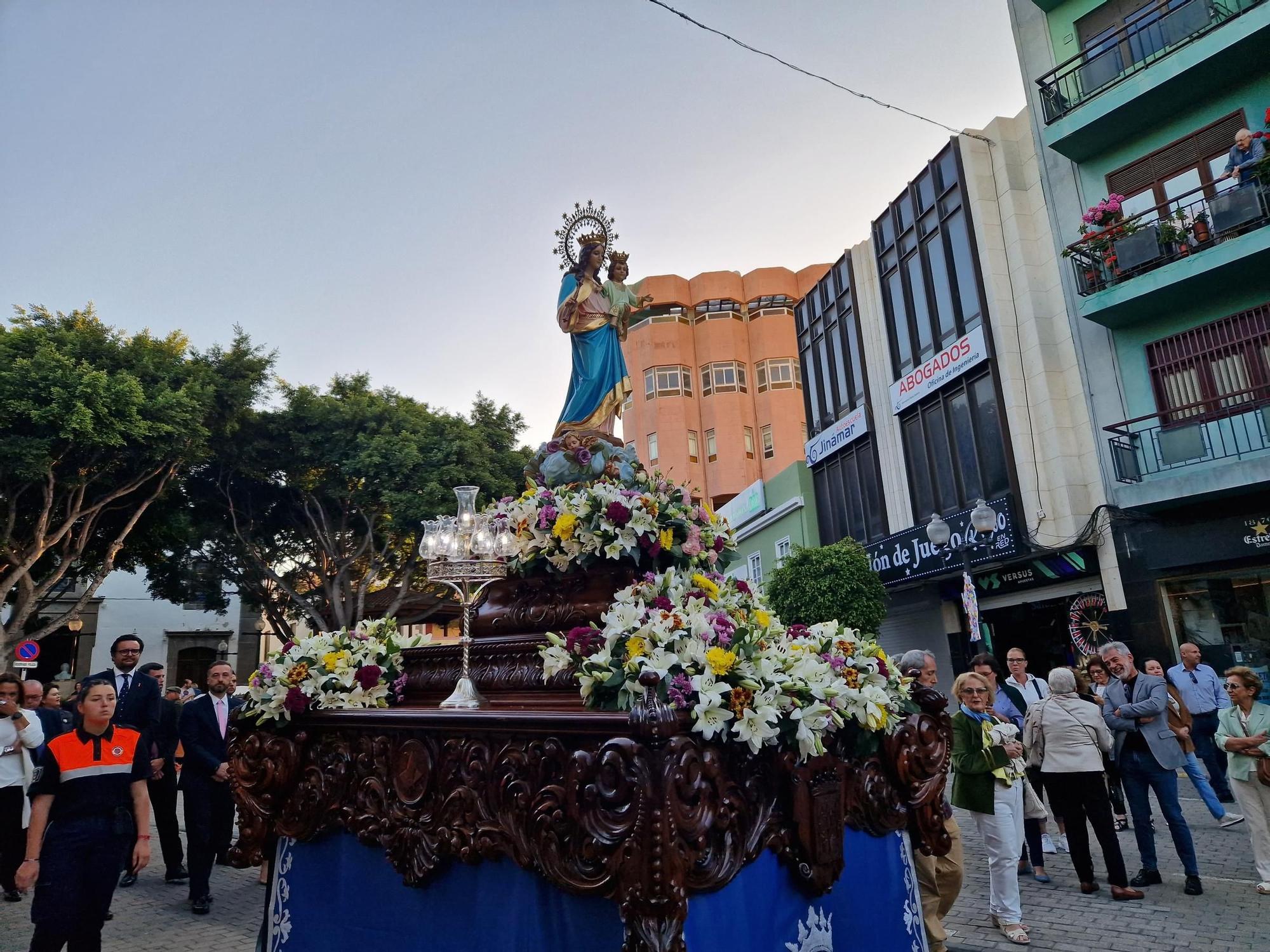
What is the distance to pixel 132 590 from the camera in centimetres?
3491

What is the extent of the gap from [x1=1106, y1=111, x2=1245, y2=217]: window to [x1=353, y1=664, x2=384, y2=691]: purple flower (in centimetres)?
1381

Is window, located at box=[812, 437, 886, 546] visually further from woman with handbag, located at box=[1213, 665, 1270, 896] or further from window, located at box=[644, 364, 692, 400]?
window, located at box=[644, 364, 692, 400]

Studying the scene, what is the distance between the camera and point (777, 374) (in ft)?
131

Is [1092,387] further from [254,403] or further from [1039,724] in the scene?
[254,403]

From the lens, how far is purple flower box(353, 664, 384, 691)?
4527mm

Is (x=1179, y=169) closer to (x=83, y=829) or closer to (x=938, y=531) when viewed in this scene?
(x=938, y=531)

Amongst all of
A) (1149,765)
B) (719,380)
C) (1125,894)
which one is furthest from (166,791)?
(719,380)

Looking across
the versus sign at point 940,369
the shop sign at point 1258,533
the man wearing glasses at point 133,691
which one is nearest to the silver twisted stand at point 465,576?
the man wearing glasses at point 133,691

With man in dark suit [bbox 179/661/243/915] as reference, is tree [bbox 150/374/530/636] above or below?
above

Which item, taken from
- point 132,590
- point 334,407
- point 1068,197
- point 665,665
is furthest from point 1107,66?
point 132,590

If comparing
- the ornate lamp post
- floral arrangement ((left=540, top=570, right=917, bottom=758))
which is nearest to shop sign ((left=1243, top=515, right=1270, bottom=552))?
floral arrangement ((left=540, top=570, right=917, bottom=758))

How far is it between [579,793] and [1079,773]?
4.80 m

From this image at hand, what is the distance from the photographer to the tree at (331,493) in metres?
21.6

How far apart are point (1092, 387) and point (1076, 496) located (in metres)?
2.02
